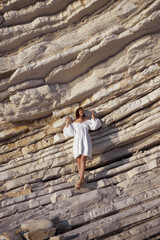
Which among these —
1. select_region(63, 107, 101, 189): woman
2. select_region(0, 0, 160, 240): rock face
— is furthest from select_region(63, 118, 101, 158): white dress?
select_region(0, 0, 160, 240): rock face

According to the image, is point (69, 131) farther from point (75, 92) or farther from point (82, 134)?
point (75, 92)

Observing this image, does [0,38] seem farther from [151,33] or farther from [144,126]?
[144,126]

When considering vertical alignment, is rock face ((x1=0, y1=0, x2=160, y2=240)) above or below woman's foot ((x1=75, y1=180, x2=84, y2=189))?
above

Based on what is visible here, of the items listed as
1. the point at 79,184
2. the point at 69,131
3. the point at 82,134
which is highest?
the point at 69,131

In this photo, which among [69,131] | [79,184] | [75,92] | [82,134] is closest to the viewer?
[79,184]

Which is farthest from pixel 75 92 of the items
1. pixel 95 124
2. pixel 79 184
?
pixel 79 184

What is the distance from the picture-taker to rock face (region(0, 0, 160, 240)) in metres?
6.25

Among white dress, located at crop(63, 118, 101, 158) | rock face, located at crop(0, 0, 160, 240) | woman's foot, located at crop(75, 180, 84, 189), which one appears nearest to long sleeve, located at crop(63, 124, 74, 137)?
white dress, located at crop(63, 118, 101, 158)

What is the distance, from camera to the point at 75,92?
7.17 m

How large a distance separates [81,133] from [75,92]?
1484mm

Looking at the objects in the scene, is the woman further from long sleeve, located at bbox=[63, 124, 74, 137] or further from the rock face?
the rock face

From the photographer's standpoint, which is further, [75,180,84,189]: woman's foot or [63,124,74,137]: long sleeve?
[63,124,74,137]: long sleeve

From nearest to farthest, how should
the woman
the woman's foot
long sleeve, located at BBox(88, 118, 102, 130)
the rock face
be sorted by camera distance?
the woman's foot, the woman, the rock face, long sleeve, located at BBox(88, 118, 102, 130)

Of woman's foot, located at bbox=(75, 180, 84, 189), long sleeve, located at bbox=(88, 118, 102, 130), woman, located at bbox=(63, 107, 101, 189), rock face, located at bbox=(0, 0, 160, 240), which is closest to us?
woman's foot, located at bbox=(75, 180, 84, 189)
